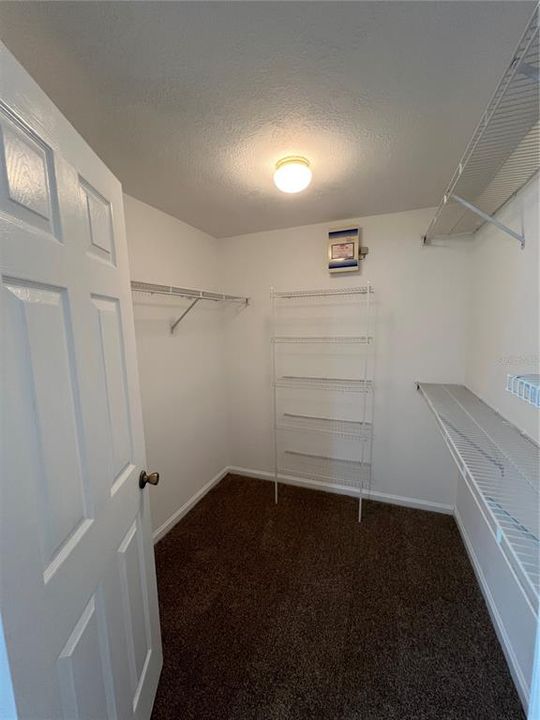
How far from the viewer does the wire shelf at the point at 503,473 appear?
2.32ft

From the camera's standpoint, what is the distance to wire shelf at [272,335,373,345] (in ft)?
8.17

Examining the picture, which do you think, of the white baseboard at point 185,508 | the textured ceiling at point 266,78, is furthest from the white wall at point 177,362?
the textured ceiling at point 266,78

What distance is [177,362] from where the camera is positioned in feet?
7.84

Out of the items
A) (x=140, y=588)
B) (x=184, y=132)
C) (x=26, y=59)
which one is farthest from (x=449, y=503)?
(x=26, y=59)

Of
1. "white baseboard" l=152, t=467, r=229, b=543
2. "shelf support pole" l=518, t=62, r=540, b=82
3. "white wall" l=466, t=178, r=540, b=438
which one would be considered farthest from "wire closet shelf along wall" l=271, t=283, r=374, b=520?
"shelf support pole" l=518, t=62, r=540, b=82

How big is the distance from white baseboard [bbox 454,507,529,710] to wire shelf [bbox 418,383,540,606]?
2.67 feet

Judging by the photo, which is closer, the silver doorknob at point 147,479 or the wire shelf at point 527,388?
the wire shelf at point 527,388

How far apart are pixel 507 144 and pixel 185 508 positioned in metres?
2.93

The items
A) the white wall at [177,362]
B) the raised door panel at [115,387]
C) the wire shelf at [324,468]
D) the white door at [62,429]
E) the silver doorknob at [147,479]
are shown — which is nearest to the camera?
the white door at [62,429]

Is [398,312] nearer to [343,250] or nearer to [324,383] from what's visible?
[343,250]

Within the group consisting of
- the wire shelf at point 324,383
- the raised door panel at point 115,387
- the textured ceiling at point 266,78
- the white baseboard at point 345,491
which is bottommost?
the white baseboard at point 345,491

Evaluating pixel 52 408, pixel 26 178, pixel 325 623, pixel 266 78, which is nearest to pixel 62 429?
pixel 52 408

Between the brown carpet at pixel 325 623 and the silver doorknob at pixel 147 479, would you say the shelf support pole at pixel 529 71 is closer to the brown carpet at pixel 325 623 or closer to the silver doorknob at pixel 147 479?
the silver doorknob at pixel 147 479

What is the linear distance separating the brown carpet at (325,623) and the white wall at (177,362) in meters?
0.44
